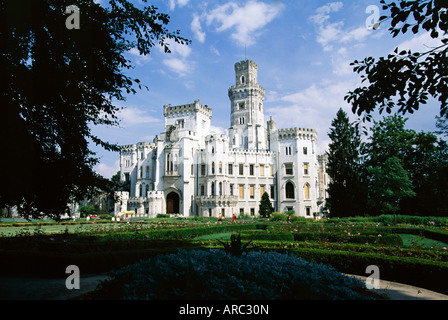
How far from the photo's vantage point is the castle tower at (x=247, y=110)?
2258 inches

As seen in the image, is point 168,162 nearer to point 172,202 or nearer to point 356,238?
point 172,202

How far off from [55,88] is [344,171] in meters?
36.4

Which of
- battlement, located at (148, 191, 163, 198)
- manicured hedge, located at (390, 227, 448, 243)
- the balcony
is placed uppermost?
battlement, located at (148, 191, 163, 198)

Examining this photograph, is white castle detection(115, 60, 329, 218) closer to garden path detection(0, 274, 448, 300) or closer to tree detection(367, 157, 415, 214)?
tree detection(367, 157, 415, 214)

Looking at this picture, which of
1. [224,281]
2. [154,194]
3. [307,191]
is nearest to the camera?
[224,281]

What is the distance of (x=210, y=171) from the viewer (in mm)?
47656

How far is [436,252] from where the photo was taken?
10.1m

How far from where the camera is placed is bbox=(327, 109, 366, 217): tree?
36250mm

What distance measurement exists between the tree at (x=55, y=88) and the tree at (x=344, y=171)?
32713mm

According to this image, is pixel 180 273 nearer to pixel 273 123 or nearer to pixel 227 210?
pixel 227 210

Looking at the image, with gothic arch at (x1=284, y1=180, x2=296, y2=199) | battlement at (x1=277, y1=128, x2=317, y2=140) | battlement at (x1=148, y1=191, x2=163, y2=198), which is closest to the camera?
battlement at (x1=148, y1=191, x2=163, y2=198)

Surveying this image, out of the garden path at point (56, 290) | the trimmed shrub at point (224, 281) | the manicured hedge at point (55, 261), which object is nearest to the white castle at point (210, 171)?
the manicured hedge at point (55, 261)

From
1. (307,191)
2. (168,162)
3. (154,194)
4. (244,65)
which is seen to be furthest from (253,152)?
(244,65)

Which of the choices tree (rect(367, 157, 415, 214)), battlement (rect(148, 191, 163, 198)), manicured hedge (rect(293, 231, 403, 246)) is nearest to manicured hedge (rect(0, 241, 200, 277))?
manicured hedge (rect(293, 231, 403, 246))
